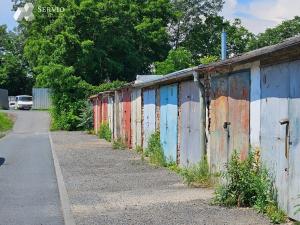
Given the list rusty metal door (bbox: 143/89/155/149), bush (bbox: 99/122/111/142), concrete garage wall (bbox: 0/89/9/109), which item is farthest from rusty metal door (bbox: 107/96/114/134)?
concrete garage wall (bbox: 0/89/9/109)

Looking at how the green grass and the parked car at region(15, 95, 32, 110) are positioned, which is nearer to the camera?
the green grass

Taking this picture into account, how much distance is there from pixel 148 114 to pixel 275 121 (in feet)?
38.8

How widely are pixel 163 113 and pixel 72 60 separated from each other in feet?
89.1

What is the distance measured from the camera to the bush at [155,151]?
16.9m

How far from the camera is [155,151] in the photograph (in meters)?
17.8

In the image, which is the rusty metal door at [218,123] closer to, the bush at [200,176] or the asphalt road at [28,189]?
the bush at [200,176]

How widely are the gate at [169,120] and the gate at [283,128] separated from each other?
6775 mm

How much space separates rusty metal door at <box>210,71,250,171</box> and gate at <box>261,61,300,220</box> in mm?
866

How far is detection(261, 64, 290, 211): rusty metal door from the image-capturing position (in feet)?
26.9

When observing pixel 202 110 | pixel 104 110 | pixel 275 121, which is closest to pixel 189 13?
pixel 104 110

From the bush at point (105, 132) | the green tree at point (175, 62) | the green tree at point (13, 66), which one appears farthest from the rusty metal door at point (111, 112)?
the green tree at point (13, 66)

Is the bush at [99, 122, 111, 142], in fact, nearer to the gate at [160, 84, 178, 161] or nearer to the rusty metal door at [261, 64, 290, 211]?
the gate at [160, 84, 178, 161]

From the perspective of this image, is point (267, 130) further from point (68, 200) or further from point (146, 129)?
point (146, 129)

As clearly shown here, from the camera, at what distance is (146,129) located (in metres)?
20.8
